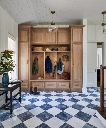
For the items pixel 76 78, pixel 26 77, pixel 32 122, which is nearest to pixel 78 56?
pixel 76 78

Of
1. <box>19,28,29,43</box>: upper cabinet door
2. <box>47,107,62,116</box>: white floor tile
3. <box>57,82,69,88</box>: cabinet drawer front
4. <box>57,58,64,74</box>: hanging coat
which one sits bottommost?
<box>47,107,62,116</box>: white floor tile

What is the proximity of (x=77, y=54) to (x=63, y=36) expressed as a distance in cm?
104

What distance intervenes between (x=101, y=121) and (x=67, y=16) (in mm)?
3725

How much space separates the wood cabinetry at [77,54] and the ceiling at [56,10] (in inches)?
22.2

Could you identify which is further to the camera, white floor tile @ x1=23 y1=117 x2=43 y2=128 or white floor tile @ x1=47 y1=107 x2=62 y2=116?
white floor tile @ x1=47 y1=107 x2=62 y2=116

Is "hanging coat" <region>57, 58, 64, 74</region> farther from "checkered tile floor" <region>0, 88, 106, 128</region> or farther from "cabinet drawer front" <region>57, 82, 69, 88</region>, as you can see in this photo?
"checkered tile floor" <region>0, 88, 106, 128</region>

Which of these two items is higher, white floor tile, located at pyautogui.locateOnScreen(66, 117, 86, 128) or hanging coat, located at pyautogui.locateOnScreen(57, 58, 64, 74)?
hanging coat, located at pyautogui.locateOnScreen(57, 58, 64, 74)

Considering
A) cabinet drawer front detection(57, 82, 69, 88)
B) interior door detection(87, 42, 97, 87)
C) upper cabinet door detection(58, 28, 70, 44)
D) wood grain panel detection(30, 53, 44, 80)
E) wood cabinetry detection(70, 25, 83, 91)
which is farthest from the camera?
interior door detection(87, 42, 97, 87)

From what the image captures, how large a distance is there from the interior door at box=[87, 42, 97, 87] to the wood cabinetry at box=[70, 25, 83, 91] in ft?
2.99

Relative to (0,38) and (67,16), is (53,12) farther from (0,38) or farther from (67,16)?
(0,38)

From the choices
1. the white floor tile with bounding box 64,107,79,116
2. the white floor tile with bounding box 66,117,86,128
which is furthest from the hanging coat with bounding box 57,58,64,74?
the white floor tile with bounding box 66,117,86,128

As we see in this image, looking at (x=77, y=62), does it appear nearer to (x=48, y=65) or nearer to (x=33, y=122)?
(x=48, y=65)

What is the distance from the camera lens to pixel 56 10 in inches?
149

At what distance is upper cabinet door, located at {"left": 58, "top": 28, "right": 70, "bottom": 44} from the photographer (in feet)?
15.7
